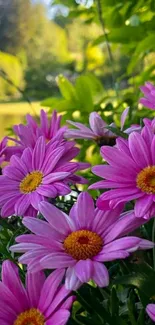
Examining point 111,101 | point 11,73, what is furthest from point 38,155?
point 11,73

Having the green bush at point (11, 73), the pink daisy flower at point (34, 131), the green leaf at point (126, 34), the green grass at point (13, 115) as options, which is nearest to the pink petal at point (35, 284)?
the pink daisy flower at point (34, 131)

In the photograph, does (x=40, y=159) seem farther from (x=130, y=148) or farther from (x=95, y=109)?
(x=95, y=109)

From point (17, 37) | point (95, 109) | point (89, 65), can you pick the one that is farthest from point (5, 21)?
point (95, 109)

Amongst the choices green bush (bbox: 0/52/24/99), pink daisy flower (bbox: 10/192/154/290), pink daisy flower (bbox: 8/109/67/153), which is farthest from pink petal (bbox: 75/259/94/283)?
green bush (bbox: 0/52/24/99)

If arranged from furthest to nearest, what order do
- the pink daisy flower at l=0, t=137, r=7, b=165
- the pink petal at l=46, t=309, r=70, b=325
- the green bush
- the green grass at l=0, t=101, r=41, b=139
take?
the green grass at l=0, t=101, r=41, b=139 < the green bush < the pink daisy flower at l=0, t=137, r=7, b=165 < the pink petal at l=46, t=309, r=70, b=325

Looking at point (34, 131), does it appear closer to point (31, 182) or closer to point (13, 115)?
point (31, 182)

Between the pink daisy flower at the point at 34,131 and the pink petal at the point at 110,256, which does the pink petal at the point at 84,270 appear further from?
the pink daisy flower at the point at 34,131

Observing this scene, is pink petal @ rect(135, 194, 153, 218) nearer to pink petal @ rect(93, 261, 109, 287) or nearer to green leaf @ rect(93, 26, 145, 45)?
pink petal @ rect(93, 261, 109, 287)
